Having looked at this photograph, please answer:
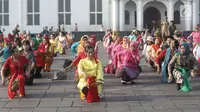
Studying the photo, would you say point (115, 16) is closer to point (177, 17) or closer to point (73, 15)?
point (73, 15)

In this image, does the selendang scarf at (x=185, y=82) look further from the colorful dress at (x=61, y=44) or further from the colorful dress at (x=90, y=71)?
the colorful dress at (x=61, y=44)

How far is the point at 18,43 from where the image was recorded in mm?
13312

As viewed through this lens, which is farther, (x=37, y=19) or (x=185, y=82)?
(x=37, y=19)

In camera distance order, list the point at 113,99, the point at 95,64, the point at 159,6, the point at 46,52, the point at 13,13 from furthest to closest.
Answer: the point at 13,13, the point at 159,6, the point at 46,52, the point at 113,99, the point at 95,64

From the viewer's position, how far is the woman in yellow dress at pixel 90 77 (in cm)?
947

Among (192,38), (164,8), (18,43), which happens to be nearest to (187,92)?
(18,43)

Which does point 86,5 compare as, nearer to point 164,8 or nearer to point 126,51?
point 164,8

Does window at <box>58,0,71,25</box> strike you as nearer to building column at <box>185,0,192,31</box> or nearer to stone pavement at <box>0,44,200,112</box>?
building column at <box>185,0,192,31</box>

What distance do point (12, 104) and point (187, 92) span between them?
170 inches

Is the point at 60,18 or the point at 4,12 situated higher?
the point at 4,12

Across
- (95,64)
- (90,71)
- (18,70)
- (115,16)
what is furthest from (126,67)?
(115,16)

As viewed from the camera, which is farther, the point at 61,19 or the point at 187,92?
the point at 61,19

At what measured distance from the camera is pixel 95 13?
4303 cm

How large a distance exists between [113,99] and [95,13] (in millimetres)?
33585
